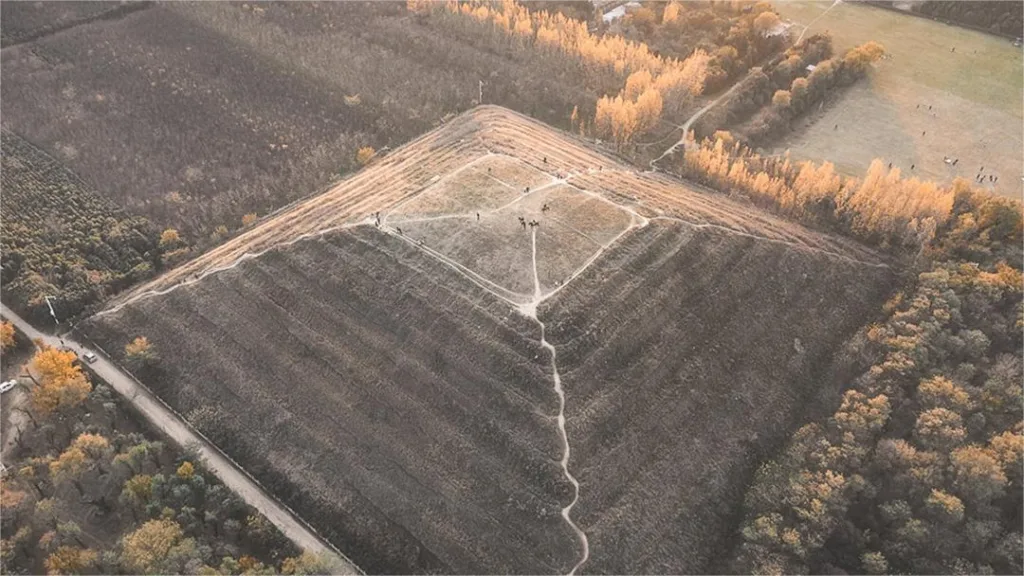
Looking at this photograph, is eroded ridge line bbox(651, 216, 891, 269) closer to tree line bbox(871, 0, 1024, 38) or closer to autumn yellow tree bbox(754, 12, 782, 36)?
autumn yellow tree bbox(754, 12, 782, 36)

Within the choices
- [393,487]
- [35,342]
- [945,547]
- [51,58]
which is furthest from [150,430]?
[51,58]

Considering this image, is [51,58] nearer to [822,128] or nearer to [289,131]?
[289,131]

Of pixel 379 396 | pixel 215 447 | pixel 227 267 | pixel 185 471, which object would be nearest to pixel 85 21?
pixel 227 267

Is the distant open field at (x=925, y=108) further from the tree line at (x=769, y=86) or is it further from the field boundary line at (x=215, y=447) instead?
the field boundary line at (x=215, y=447)

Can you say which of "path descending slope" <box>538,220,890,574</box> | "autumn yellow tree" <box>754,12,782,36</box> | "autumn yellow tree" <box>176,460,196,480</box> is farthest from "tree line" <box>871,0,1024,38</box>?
"autumn yellow tree" <box>176,460,196,480</box>

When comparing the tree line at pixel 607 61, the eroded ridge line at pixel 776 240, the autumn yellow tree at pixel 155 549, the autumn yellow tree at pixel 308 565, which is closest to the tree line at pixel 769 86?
the tree line at pixel 607 61

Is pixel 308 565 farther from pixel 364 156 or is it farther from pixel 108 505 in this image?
pixel 364 156
